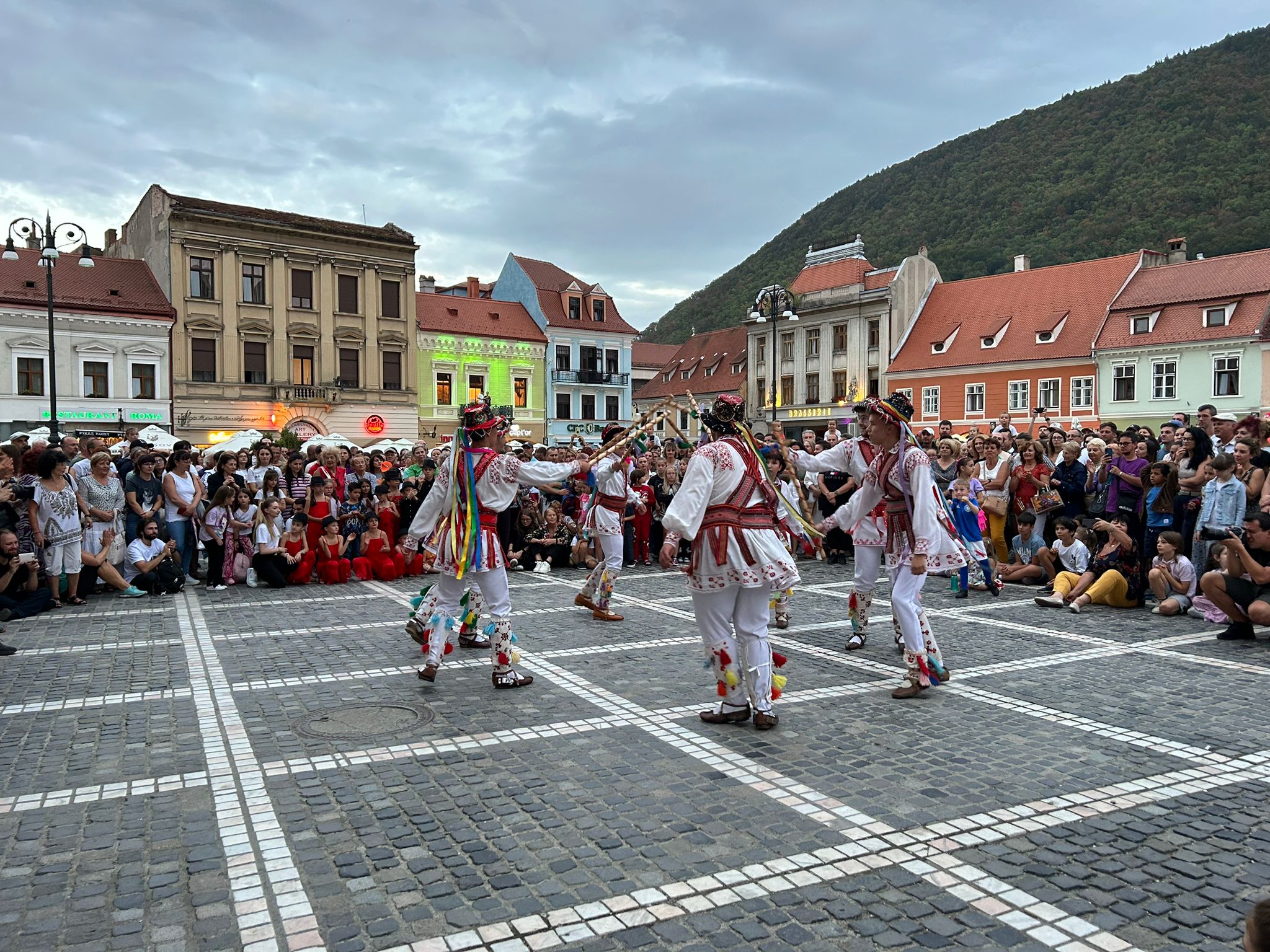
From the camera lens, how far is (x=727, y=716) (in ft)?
19.7

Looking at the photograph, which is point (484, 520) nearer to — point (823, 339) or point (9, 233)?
point (9, 233)

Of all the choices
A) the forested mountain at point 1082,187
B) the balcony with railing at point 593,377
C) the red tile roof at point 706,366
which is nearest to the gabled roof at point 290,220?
the balcony with railing at point 593,377

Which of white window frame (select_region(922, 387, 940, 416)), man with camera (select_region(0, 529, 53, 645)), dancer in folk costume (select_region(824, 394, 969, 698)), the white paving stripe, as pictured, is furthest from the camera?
white window frame (select_region(922, 387, 940, 416))

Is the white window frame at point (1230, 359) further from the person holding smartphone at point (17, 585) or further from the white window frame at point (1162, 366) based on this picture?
the person holding smartphone at point (17, 585)

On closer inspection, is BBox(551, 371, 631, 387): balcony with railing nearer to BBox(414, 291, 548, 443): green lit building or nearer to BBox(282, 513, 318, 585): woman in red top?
BBox(414, 291, 548, 443): green lit building

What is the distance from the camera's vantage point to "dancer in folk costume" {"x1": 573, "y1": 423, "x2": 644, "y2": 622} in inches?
389

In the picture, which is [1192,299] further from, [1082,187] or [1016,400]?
[1082,187]

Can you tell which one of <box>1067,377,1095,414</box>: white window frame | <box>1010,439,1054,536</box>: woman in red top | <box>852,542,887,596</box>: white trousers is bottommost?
<box>852,542,887,596</box>: white trousers

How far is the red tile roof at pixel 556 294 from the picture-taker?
4991 centimetres

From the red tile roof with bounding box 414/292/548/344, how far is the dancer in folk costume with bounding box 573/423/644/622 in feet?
114

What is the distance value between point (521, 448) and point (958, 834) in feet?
37.2

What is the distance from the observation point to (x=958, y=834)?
426cm

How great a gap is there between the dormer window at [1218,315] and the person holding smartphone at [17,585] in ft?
130

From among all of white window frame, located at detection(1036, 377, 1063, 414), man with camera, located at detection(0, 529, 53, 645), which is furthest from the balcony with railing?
man with camera, located at detection(0, 529, 53, 645)
